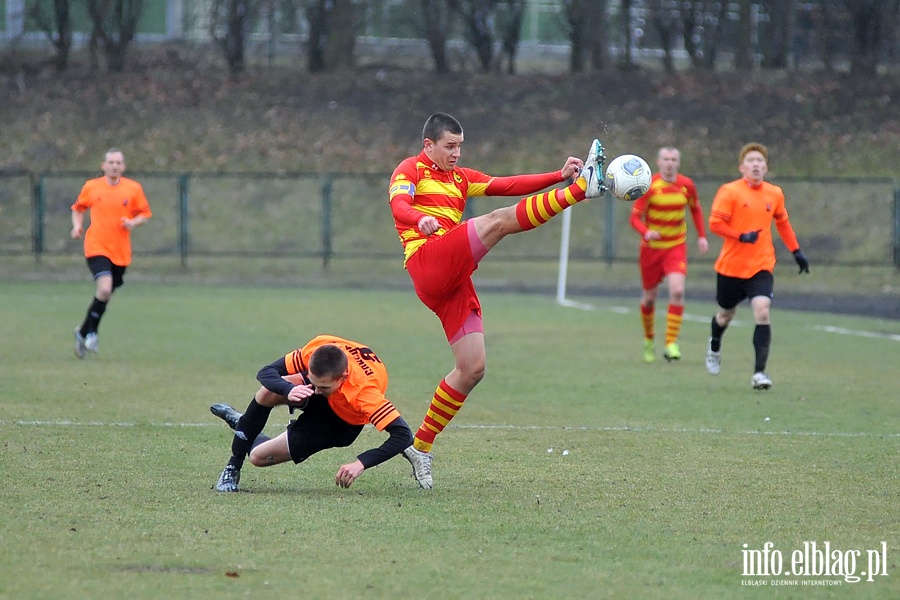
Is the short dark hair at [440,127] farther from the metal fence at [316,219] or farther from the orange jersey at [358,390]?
the metal fence at [316,219]

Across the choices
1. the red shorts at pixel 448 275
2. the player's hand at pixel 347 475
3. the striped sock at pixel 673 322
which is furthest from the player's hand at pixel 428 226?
the striped sock at pixel 673 322

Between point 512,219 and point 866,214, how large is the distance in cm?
2361

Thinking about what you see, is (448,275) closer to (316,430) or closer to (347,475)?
(316,430)

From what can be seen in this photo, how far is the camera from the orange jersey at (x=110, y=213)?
553 inches

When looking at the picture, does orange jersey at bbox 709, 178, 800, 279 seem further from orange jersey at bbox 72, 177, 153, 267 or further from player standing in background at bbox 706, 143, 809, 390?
orange jersey at bbox 72, 177, 153, 267

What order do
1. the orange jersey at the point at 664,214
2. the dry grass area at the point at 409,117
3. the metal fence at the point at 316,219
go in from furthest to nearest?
the dry grass area at the point at 409,117 < the metal fence at the point at 316,219 < the orange jersey at the point at 664,214

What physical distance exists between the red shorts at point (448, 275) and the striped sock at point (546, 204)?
0.37 m

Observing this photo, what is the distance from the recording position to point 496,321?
724 inches

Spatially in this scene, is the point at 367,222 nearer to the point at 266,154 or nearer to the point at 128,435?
the point at 266,154

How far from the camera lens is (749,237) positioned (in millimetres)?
11641

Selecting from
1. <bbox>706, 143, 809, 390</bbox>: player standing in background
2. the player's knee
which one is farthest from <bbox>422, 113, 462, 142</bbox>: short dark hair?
<bbox>706, 143, 809, 390</bbox>: player standing in background

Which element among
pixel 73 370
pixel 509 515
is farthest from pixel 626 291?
pixel 509 515

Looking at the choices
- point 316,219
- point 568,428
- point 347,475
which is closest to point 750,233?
point 568,428

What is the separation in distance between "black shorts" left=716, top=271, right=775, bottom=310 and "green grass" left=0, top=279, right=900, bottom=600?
2.58ft
